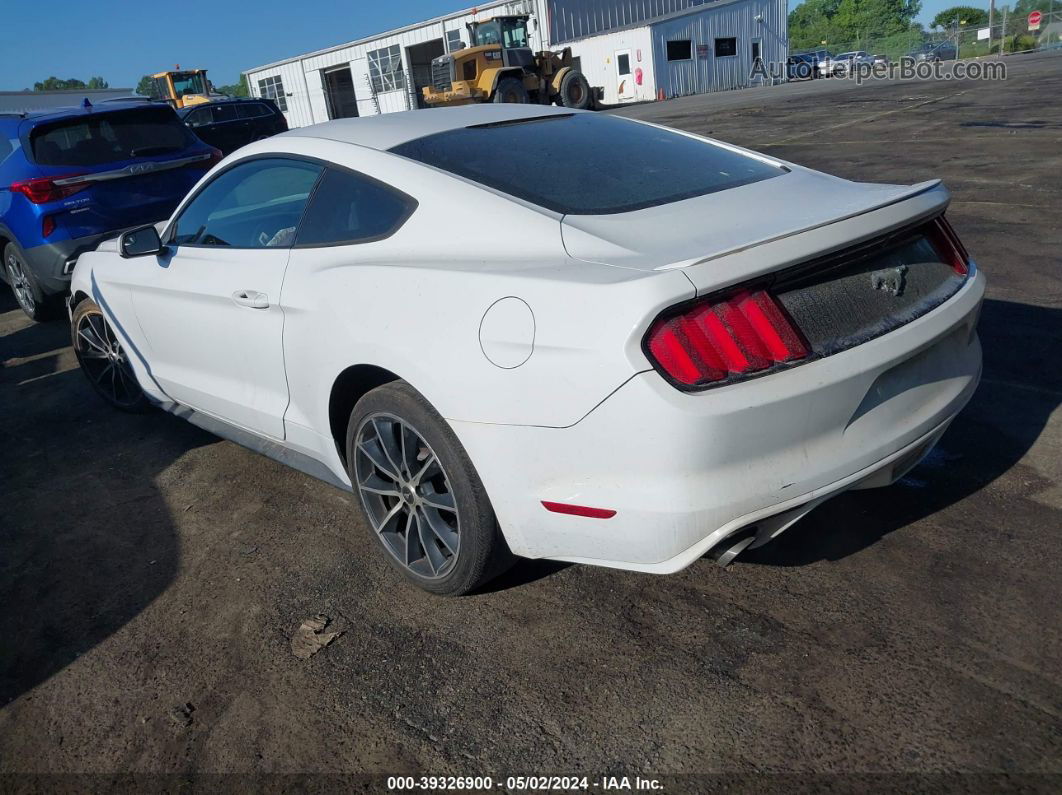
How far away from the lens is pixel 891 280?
8.16ft

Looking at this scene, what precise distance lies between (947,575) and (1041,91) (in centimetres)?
2036

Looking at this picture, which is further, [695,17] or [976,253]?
[695,17]

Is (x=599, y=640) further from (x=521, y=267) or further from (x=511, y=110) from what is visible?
(x=511, y=110)

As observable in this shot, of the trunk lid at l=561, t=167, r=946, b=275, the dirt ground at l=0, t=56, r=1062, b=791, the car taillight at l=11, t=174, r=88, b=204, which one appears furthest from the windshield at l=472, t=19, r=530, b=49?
the trunk lid at l=561, t=167, r=946, b=275

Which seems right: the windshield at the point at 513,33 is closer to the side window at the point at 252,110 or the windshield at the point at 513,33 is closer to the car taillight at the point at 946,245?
the side window at the point at 252,110

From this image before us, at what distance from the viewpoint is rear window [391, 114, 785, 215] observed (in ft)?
9.09

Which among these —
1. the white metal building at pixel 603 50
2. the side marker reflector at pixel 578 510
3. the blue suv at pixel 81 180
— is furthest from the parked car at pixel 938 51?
the side marker reflector at pixel 578 510

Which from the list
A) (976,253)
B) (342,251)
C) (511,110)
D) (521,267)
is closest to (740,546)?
(521,267)

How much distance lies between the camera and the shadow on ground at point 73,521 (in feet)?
9.95

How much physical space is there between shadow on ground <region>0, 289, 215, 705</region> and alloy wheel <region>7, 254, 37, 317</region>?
1.76m

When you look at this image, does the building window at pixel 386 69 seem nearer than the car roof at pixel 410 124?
No

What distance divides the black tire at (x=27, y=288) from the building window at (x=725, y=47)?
40.3 m

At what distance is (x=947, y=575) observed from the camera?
2.67 m

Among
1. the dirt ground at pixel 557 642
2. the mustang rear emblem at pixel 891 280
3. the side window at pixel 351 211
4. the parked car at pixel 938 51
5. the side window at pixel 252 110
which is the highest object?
the side window at pixel 252 110
